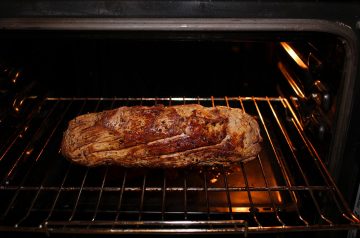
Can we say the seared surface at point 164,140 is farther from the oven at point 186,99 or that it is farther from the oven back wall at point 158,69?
the oven back wall at point 158,69

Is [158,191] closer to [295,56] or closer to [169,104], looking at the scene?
[169,104]

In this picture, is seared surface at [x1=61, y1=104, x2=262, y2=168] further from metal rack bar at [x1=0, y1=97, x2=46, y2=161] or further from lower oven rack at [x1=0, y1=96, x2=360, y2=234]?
metal rack bar at [x1=0, y1=97, x2=46, y2=161]

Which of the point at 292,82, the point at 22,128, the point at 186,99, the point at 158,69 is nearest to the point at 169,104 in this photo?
the point at 186,99

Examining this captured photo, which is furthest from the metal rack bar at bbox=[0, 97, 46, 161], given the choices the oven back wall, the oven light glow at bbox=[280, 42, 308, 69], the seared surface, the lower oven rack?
the oven light glow at bbox=[280, 42, 308, 69]

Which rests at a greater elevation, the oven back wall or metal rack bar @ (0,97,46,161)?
the oven back wall

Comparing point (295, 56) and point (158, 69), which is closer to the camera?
point (295, 56)

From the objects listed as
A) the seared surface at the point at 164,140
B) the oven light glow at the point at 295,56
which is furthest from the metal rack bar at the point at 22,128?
the oven light glow at the point at 295,56

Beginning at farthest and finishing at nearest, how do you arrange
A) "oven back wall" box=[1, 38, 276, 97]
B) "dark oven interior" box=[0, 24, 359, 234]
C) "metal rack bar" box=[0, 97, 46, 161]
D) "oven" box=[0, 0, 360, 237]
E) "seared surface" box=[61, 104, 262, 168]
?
"oven back wall" box=[1, 38, 276, 97], "metal rack bar" box=[0, 97, 46, 161], "seared surface" box=[61, 104, 262, 168], "dark oven interior" box=[0, 24, 359, 234], "oven" box=[0, 0, 360, 237]
